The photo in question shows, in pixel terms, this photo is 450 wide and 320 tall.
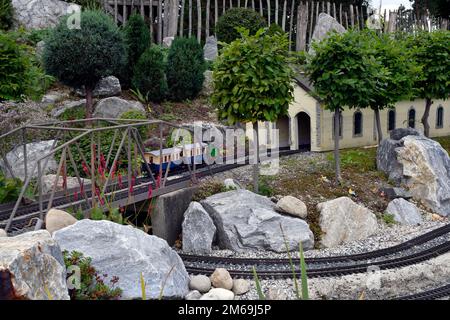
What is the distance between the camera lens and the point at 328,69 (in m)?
14.1

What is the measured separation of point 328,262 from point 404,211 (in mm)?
4060

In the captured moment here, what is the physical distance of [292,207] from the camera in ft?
40.5

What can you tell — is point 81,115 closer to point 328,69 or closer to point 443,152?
point 328,69

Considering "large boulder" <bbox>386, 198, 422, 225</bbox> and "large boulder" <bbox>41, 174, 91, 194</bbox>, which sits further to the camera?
"large boulder" <bbox>386, 198, 422, 225</bbox>

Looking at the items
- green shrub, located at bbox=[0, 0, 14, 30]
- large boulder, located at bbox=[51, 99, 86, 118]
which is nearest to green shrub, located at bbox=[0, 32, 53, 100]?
large boulder, located at bbox=[51, 99, 86, 118]

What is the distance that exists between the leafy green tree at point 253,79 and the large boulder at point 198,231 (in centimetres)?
265

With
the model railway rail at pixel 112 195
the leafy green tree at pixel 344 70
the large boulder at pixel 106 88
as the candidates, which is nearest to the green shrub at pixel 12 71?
the model railway rail at pixel 112 195

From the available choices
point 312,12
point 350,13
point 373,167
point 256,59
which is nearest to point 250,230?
point 256,59

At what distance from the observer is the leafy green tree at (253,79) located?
12648mm

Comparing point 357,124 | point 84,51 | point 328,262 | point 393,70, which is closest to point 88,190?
point 328,262

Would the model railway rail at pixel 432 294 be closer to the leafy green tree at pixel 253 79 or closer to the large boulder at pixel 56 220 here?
the leafy green tree at pixel 253 79

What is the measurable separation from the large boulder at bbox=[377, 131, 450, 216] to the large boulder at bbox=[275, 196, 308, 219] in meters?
4.45

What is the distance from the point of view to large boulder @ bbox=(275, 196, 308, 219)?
12328 millimetres

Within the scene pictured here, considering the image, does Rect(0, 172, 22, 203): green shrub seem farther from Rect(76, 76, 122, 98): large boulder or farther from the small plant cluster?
Rect(76, 76, 122, 98): large boulder
